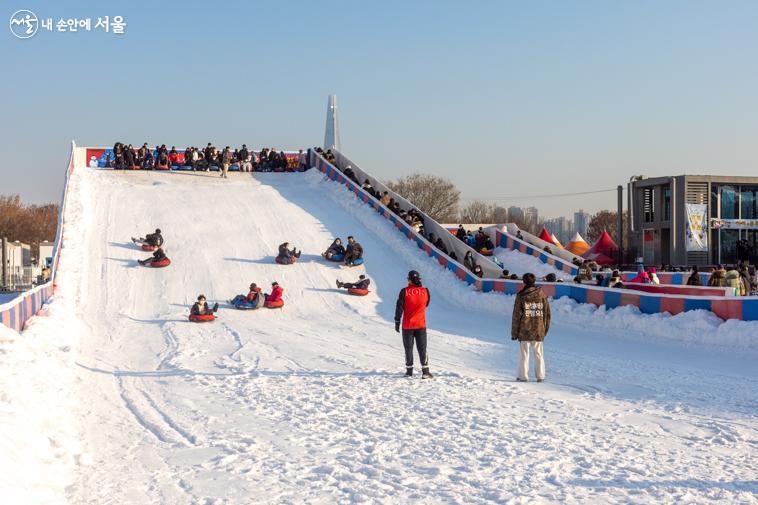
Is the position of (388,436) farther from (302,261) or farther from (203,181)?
(203,181)

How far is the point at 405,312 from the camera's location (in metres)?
10.8

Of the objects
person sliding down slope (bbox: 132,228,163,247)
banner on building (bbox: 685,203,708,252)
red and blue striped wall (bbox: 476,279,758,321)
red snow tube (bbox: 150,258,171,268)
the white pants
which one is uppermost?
banner on building (bbox: 685,203,708,252)

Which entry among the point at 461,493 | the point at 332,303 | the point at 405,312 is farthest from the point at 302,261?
the point at 461,493

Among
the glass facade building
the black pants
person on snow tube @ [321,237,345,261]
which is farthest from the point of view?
the glass facade building

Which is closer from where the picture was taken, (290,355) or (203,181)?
(290,355)

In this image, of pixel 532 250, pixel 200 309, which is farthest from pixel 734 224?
pixel 200 309

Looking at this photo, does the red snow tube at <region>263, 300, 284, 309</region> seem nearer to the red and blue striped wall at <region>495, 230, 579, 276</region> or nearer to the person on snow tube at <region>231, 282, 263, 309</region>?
the person on snow tube at <region>231, 282, 263, 309</region>

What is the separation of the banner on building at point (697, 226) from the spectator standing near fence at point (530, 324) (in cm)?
3304

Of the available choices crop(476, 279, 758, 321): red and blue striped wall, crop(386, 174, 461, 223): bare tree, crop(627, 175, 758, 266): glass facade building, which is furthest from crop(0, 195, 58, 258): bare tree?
crop(476, 279, 758, 321): red and blue striped wall

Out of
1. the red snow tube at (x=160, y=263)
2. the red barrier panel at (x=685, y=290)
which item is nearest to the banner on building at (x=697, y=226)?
the red barrier panel at (x=685, y=290)

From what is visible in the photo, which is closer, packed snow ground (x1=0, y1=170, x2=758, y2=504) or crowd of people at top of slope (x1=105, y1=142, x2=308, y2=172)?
packed snow ground (x1=0, y1=170, x2=758, y2=504)

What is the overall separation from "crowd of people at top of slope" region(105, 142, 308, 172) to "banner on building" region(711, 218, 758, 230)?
2176 centimetres

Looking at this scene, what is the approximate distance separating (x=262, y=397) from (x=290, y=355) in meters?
3.96

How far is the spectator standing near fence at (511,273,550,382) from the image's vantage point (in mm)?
10469
